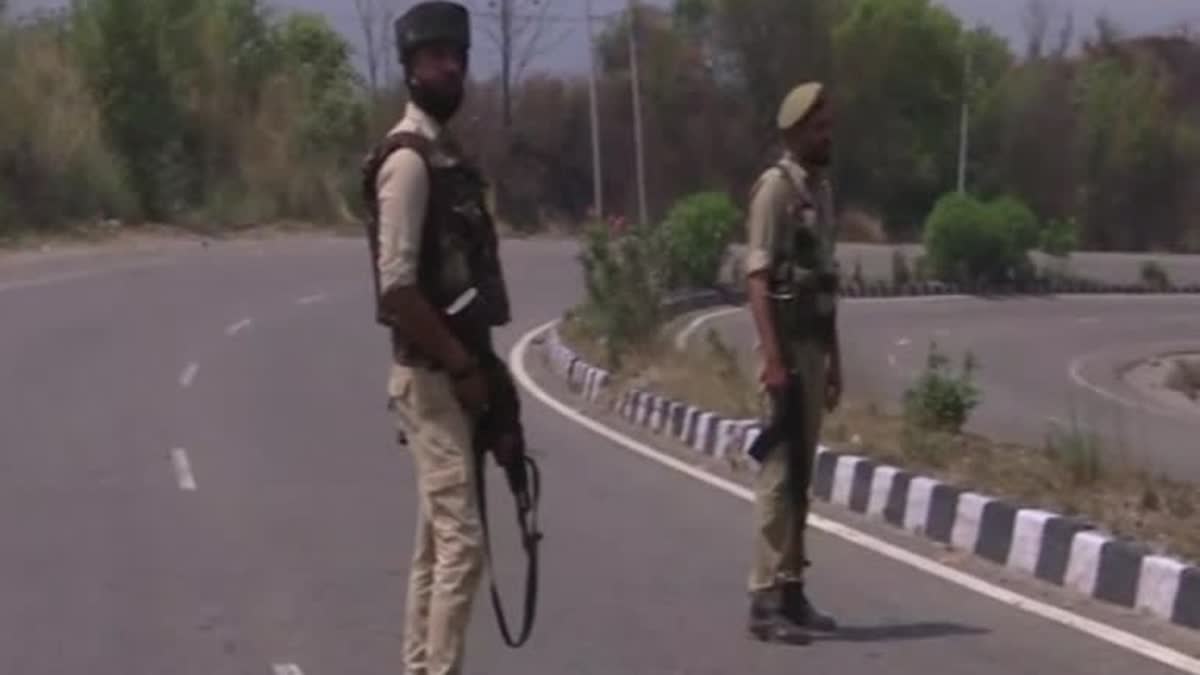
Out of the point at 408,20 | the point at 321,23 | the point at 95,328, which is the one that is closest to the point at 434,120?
the point at 408,20

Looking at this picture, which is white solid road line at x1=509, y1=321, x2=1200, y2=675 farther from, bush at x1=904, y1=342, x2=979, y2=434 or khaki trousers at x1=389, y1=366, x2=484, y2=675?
khaki trousers at x1=389, y1=366, x2=484, y2=675

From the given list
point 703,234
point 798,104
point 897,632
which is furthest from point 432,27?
point 703,234

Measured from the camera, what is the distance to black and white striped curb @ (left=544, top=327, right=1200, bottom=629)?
10578 mm

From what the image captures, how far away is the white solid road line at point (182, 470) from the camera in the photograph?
611 inches

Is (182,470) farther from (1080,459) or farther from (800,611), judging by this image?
(800,611)

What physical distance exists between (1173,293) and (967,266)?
5224mm

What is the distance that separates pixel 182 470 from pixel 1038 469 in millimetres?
5277

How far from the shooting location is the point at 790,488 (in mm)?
10328

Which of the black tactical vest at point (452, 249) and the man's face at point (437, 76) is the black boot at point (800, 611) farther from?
the man's face at point (437, 76)

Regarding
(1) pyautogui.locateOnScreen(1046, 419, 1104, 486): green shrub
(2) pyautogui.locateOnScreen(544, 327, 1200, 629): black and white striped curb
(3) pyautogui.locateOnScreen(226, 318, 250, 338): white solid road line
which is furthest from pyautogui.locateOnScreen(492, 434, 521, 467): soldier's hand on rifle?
(3) pyautogui.locateOnScreen(226, 318, 250, 338): white solid road line

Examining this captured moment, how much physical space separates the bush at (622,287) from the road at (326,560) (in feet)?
7.80

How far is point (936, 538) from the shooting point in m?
12.9

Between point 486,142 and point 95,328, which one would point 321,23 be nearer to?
point 486,142

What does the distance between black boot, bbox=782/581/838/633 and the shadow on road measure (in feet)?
0.15
